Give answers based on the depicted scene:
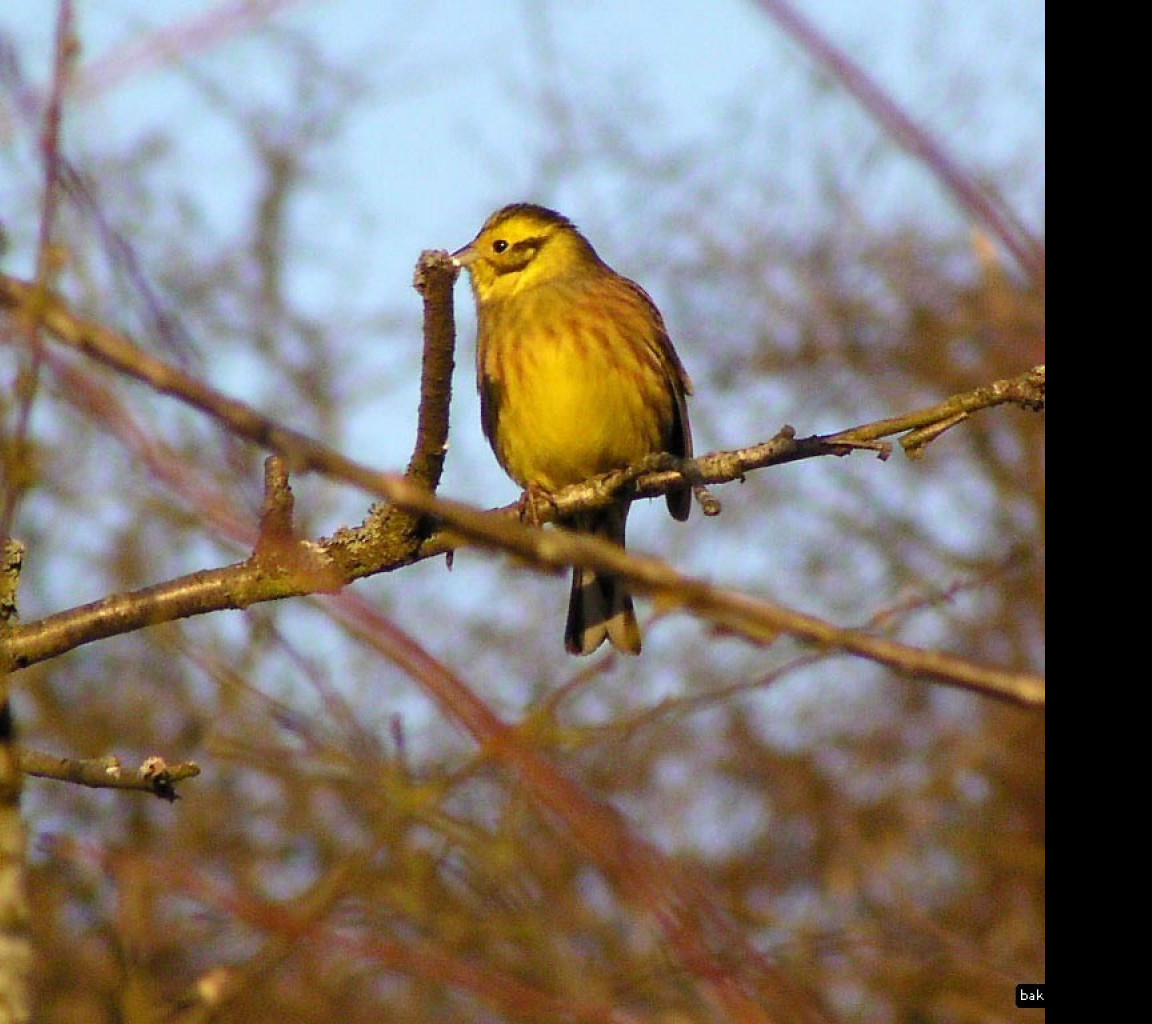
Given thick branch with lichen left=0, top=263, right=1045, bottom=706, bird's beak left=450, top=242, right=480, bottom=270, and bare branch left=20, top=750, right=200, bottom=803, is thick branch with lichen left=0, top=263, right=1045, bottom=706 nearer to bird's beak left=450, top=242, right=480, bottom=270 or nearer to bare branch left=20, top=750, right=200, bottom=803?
bare branch left=20, top=750, right=200, bottom=803

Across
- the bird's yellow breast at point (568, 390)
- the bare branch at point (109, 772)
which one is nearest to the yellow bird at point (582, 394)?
the bird's yellow breast at point (568, 390)

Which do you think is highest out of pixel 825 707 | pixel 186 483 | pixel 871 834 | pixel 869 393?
pixel 869 393

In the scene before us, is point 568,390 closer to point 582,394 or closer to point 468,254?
point 582,394

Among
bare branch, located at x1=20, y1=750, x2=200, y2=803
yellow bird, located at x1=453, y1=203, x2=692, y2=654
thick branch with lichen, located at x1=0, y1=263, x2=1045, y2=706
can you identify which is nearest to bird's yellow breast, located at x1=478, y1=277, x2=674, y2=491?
yellow bird, located at x1=453, y1=203, x2=692, y2=654

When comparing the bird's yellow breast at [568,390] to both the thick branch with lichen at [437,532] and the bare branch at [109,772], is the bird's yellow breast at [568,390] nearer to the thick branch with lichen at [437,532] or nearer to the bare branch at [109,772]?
the thick branch with lichen at [437,532]

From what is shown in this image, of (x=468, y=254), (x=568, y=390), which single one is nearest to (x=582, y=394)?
(x=568, y=390)

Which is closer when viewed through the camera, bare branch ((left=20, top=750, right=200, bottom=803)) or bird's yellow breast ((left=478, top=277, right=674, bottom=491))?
bare branch ((left=20, top=750, right=200, bottom=803))

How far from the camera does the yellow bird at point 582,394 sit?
5508 mm

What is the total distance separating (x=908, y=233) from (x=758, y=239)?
1181 mm

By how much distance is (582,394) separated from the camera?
555 centimetres

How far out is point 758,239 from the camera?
552 inches

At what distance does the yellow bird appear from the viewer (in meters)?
5.51
